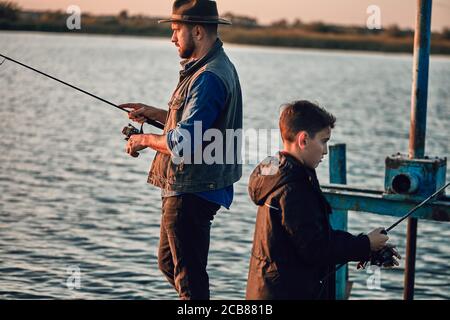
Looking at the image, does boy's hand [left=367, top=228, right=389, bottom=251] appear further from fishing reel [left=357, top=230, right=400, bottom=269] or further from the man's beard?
the man's beard

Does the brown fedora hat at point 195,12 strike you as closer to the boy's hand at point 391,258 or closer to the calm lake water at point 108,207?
the boy's hand at point 391,258

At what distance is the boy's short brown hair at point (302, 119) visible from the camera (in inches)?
187

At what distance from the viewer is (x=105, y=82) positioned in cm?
4988

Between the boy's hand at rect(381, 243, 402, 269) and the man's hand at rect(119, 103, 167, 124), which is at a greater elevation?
the man's hand at rect(119, 103, 167, 124)

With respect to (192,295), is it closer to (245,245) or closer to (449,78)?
(245,245)

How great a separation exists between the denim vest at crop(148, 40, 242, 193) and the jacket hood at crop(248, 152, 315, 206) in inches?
37.3

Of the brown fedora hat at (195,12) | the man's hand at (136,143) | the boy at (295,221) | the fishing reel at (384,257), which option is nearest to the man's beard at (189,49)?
the brown fedora hat at (195,12)

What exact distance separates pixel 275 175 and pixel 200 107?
3.50 feet

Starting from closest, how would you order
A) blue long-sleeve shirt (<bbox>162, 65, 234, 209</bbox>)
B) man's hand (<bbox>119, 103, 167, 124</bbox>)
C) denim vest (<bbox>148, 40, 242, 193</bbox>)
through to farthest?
1. blue long-sleeve shirt (<bbox>162, 65, 234, 209</bbox>)
2. denim vest (<bbox>148, 40, 242, 193</bbox>)
3. man's hand (<bbox>119, 103, 167, 124</bbox>)

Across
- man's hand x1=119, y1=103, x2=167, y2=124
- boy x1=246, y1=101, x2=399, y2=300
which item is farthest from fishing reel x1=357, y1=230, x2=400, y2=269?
man's hand x1=119, y1=103, x2=167, y2=124

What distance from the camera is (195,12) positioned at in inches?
230

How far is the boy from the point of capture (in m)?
4.66
